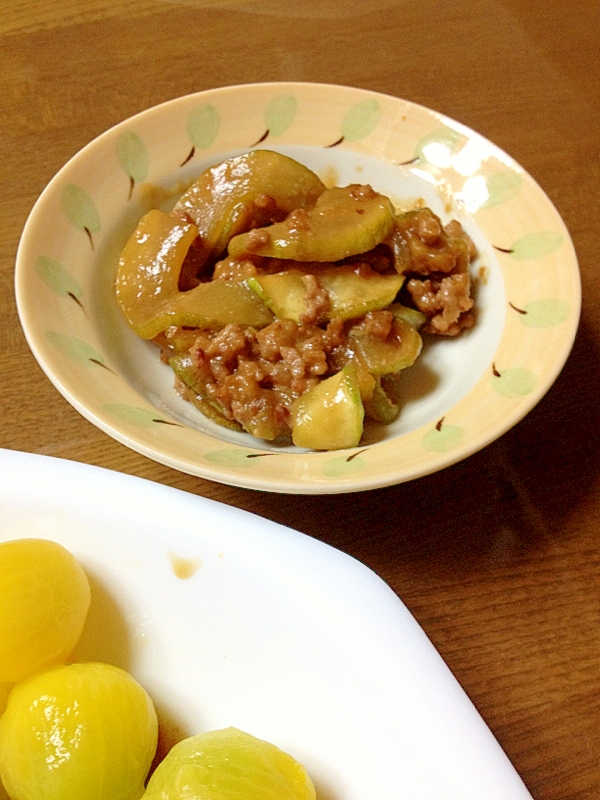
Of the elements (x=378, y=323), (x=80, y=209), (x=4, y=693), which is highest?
(x=80, y=209)

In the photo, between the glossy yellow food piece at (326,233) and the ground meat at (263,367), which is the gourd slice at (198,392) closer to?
the ground meat at (263,367)

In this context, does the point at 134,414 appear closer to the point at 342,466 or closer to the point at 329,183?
the point at 342,466

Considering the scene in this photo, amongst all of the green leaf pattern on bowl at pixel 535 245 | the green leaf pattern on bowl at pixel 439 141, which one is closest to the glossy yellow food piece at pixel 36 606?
the green leaf pattern on bowl at pixel 535 245

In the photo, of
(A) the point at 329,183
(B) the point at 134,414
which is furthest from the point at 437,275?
(B) the point at 134,414

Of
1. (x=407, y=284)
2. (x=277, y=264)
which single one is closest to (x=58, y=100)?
(x=277, y=264)

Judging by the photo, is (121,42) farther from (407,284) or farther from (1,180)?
(407,284)
